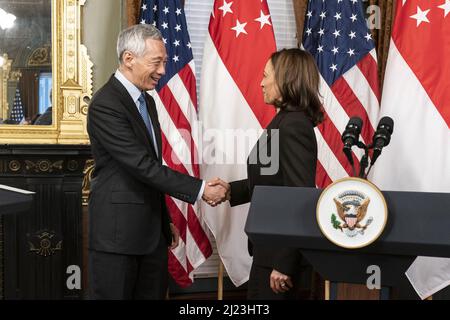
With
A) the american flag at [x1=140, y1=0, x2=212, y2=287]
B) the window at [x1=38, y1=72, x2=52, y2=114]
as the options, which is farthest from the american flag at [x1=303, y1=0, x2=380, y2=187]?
the window at [x1=38, y1=72, x2=52, y2=114]

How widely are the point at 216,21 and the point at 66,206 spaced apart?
4.88 ft

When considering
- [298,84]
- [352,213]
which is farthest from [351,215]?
[298,84]

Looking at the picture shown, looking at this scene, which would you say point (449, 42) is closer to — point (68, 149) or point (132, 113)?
point (132, 113)

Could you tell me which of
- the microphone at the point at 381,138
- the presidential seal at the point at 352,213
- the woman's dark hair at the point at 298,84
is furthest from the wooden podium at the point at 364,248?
the woman's dark hair at the point at 298,84

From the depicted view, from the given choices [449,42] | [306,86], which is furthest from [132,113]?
[449,42]

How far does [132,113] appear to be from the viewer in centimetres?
223

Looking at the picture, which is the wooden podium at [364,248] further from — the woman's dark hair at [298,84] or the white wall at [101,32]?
the white wall at [101,32]

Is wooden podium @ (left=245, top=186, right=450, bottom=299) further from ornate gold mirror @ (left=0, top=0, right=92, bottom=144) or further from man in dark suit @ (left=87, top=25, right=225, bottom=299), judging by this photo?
ornate gold mirror @ (left=0, top=0, right=92, bottom=144)

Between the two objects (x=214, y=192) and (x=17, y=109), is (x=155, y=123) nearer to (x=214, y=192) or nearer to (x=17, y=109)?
(x=214, y=192)

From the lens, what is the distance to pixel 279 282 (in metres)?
1.99

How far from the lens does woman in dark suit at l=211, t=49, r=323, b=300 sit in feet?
6.53

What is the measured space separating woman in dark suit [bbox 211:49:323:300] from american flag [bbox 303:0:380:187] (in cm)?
124
